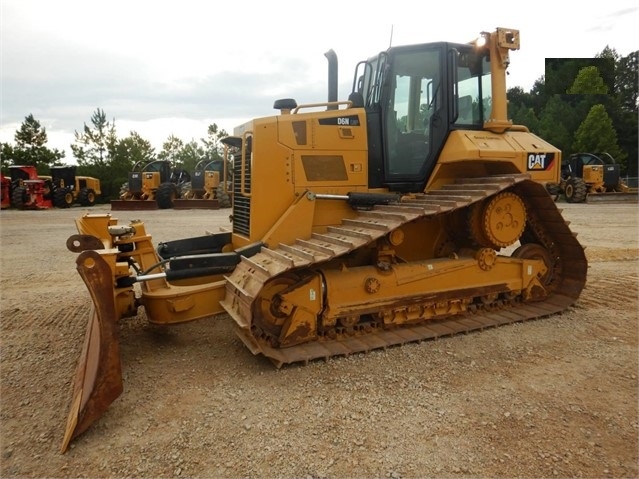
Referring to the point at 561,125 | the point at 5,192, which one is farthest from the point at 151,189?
the point at 561,125

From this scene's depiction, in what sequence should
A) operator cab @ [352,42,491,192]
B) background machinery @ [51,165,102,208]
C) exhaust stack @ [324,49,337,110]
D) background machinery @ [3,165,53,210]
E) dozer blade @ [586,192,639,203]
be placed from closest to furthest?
operator cab @ [352,42,491,192]
exhaust stack @ [324,49,337,110]
dozer blade @ [586,192,639,203]
background machinery @ [3,165,53,210]
background machinery @ [51,165,102,208]

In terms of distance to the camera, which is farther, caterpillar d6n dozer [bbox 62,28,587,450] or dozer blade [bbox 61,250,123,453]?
caterpillar d6n dozer [bbox 62,28,587,450]

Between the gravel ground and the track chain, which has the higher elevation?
the track chain

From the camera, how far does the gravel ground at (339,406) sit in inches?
109

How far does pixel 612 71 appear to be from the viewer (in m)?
49.6

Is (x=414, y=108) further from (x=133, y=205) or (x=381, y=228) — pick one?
(x=133, y=205)

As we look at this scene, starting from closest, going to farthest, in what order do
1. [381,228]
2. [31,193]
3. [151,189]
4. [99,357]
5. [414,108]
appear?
[99,357] → [381,228] → [414,108] → [31,193] → [151,189]

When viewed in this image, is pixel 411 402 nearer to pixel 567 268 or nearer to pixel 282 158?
pixel 282 158

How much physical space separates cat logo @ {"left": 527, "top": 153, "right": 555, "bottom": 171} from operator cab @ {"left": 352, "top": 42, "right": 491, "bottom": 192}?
2.69 ft

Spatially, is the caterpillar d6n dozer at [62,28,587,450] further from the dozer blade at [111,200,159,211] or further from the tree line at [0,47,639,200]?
the tree line at [0,47,639,200]

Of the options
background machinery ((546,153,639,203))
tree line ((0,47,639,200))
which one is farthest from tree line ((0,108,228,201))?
background machinery ((546,153,639,203))

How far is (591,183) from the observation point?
24547mm

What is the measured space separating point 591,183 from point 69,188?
27790 mm

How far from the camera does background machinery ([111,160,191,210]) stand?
23500mm
